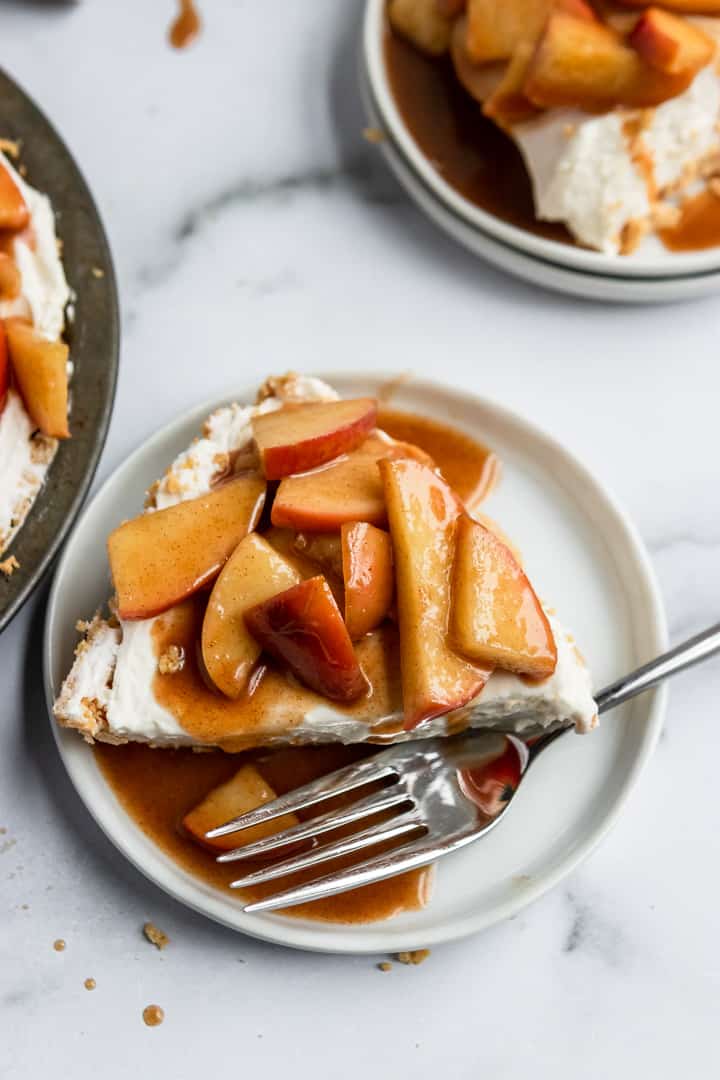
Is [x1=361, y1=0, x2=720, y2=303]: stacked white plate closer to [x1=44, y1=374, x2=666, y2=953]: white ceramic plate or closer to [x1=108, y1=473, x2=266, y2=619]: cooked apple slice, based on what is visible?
[x1=44, y1=374, x2=666, y2=953]: white ceramic plate

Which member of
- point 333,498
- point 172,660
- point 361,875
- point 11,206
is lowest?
point 361,875

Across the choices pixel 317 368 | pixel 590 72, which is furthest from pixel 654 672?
pixel 590 72

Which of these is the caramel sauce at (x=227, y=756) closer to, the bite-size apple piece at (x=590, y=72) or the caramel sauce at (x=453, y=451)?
the caramel sauce at (x=453, y=451)

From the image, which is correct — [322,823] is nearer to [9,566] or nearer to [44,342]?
[9,566]

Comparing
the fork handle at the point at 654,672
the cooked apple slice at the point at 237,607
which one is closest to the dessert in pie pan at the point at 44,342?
Result: the cooked apple slice at the point at 237,607

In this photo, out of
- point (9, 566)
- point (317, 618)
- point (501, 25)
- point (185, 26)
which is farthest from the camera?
point (185, 26)

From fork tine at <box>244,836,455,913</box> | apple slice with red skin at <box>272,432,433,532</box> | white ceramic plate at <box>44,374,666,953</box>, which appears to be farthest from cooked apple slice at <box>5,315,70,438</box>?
fork tine at <box>244,836,455,913</box>

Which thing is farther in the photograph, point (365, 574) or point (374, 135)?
point (374, 135)

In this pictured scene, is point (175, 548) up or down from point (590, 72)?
down
